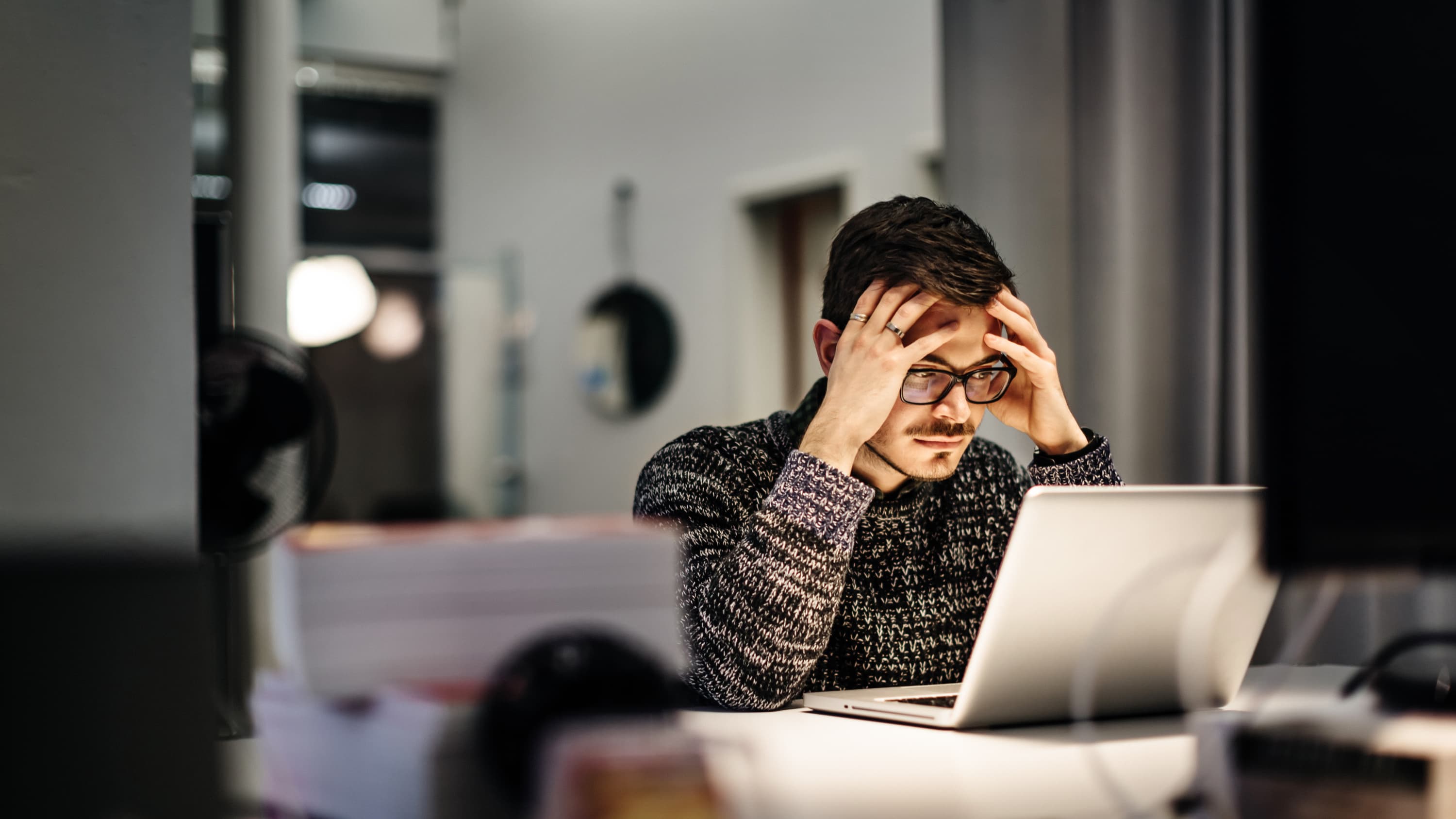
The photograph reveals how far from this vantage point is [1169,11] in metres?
Answer: 2.24

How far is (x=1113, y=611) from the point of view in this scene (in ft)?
3.59

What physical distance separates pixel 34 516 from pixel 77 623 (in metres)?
0.14

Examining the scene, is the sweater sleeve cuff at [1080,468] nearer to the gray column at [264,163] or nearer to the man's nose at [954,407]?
the man's nose at [954,407]

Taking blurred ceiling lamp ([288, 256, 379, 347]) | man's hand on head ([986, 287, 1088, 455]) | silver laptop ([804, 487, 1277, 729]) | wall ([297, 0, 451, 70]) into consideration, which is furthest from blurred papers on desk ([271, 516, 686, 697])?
wall ([297, 0, 451, 70])

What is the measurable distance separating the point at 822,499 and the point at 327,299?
4531mm

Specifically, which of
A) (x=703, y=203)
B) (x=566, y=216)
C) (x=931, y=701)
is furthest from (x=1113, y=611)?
(x=566, y=216)

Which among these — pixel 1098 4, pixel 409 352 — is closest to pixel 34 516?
pixel 1098 4

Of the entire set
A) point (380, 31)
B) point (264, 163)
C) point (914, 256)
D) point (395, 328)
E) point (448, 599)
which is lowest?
point (448, 599)

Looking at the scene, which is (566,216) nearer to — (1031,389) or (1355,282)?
(1031,389)

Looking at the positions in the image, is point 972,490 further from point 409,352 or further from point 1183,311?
point 409,352

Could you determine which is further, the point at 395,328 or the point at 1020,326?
the point at 395,328

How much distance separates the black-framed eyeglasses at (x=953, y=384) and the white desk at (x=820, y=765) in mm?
420

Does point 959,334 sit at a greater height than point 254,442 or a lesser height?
greater

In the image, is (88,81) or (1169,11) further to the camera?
(1169,11)
